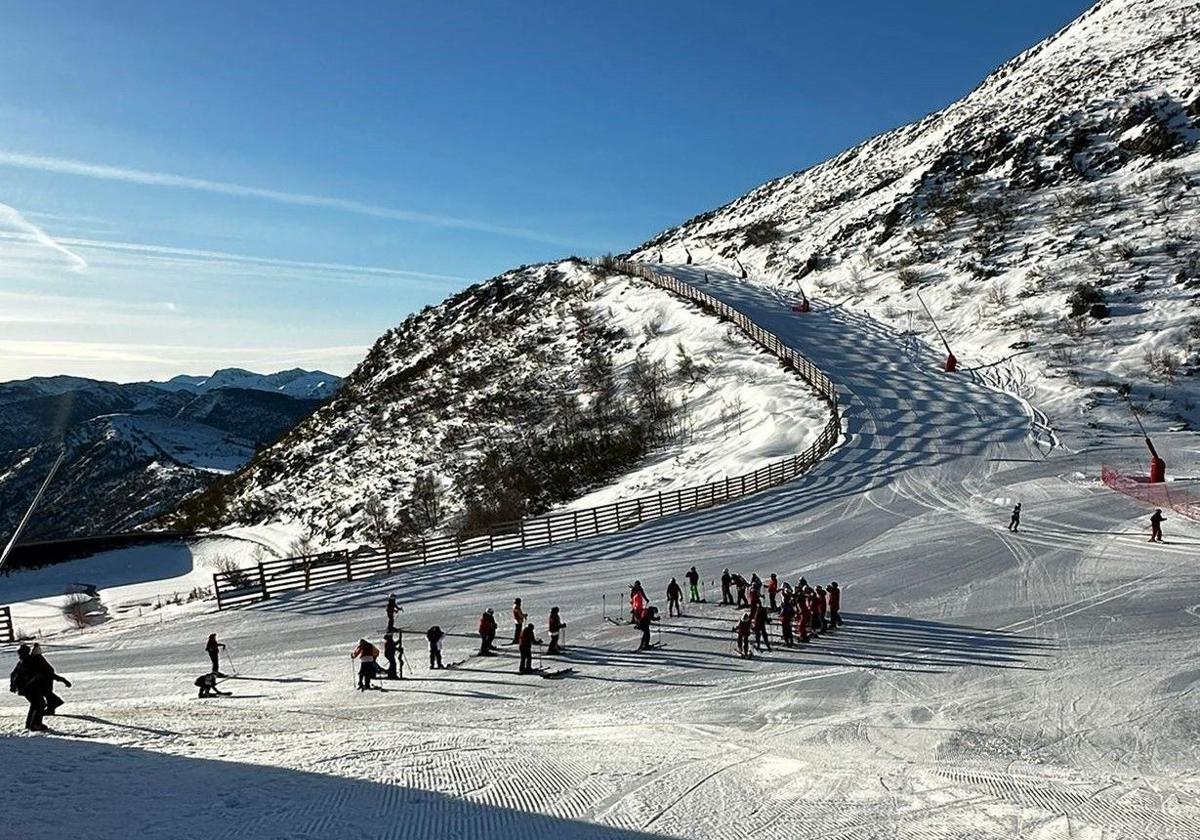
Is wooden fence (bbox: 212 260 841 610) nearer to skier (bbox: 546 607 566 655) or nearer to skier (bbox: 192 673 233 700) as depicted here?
skier (bbox: 192 673 233 700)

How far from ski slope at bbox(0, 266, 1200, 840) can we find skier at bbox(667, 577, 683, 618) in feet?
1.73

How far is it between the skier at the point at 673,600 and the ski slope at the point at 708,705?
1.73ft

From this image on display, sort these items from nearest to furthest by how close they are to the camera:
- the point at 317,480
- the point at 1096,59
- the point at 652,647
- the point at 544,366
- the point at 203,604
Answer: the point at 652,647 < the point at 203,604 < the point at 317,480 < the point at 544,366 < the point at 1096,59

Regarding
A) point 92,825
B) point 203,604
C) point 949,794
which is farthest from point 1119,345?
point 92,825

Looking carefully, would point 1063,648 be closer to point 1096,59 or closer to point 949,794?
point 949,794

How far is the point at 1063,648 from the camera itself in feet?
53.6

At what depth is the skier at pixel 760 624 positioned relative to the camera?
1681 centimetres

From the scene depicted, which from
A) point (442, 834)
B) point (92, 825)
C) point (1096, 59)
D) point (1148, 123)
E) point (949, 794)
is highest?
point (1096, 59)

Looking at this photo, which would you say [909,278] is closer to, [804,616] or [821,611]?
[821,611]

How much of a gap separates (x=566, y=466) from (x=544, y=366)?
1694 centimetres

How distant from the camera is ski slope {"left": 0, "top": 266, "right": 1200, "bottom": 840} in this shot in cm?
920

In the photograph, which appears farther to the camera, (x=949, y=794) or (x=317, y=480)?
(x=317, y=480)

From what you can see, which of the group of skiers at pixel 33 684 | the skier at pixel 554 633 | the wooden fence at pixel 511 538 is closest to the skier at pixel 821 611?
the skier at pixel 554 633

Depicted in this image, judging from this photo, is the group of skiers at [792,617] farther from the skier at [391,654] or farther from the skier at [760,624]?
the skier at [391,654]
